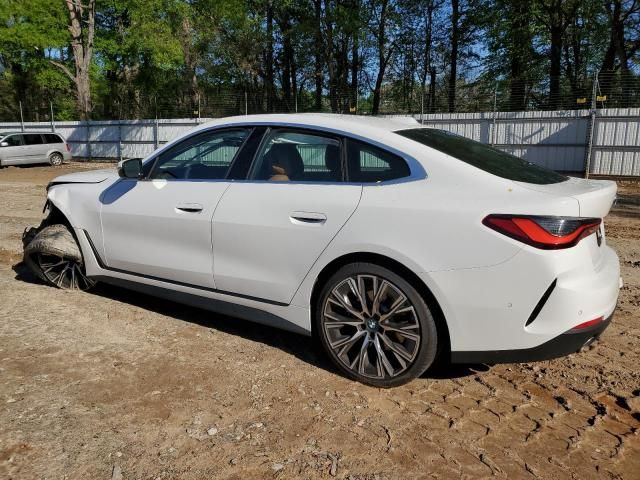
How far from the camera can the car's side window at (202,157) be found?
3.64 m

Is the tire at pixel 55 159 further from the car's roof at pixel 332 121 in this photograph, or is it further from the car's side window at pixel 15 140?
the car's roof at pixel 332 121

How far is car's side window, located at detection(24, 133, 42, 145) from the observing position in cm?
2175

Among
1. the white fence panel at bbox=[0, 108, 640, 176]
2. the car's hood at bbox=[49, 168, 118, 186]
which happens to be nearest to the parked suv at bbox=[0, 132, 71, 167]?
the white fence panel at bbox=[0, 108, 640, 176]

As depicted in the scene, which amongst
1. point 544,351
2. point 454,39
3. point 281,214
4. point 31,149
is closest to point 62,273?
point 281,214

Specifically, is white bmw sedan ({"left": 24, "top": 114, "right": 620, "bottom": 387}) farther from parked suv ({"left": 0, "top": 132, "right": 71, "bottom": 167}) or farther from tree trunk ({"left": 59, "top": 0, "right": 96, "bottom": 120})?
tree trunk ({"left": 59, "top": 0, "right": 96, "bottom": 120})

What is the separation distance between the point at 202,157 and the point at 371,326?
5.87 feet

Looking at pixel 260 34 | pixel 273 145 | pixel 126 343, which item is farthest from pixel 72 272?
pixel 260 34

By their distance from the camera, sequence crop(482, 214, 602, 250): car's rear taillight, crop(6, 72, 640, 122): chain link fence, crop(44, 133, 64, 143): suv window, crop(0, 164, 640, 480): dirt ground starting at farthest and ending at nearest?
crop(44, 133, 64, 143): suv window → crop(6, 72, 640, 122): chain link fence → crop(482, 214, 602, 250): car's rear taillight → crop(0, 164, 640, 480): dirt ground

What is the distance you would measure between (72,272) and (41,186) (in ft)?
38.7

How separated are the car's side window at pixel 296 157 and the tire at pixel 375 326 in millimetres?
682

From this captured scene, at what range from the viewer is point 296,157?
3.45 metres

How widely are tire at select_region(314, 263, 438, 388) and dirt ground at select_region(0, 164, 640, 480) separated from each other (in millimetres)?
133

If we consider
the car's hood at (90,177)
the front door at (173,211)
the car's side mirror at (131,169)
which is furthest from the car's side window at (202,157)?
the car's hood at (90,177)

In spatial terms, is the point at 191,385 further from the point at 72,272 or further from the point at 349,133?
the point at 72,272
